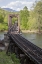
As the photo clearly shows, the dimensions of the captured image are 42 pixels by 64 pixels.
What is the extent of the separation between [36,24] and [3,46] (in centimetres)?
5685

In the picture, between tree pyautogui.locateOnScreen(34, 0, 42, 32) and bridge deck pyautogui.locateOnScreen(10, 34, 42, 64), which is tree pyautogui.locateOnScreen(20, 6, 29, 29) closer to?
tree pyautogui.locateOnScreen(34, 0, 42, 32)

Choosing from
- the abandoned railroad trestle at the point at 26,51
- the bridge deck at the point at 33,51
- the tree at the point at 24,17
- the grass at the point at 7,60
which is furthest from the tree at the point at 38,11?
the grass at the point at 7,60

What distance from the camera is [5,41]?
2652 cm

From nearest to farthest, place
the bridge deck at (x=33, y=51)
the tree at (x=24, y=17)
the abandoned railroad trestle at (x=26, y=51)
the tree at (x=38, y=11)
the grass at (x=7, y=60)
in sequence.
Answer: the grass at (x=7, y=60) < the bridge deck at (x=33, y=51) < the abandoned railroad trestle at (x=26, y=51) < the tree at (x=38, y=11) < the tree at (x=24, y=17)

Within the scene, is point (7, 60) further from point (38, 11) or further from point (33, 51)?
point (38, 11)

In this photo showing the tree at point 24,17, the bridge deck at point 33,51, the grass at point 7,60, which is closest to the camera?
the grass at point 7,60

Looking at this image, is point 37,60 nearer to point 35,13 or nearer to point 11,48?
point 11,48

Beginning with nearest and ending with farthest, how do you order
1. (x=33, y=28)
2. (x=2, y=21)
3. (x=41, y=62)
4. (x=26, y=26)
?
1. (x=41, y=62)
2. (x=33, y=28)
3. (x=26, y=26)
4. (x=2, y=21)

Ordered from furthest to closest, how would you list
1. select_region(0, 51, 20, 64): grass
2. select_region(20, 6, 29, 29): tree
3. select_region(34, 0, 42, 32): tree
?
1. select_region(20, 6, 29, 29): tree
2. select_region(34, 0, 42, 32): tree
3. select_region(0, 51, 20, 64): grass

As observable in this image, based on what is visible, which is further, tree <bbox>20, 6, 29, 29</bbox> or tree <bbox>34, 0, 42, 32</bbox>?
tree <bbox>20, 6, 29, 29</bbox>

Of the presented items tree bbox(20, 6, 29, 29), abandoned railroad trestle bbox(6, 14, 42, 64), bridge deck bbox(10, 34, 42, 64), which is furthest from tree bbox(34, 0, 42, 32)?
bridge deck bbox(10, 34, 42, 64)

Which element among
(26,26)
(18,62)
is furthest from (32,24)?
(18,62)

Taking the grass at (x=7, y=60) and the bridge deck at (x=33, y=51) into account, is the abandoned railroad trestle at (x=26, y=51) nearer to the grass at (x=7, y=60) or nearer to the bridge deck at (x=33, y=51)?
the bridge deck at (x=33, y=51)

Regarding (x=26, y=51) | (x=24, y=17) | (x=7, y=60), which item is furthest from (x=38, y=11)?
(x=7, y=60)
